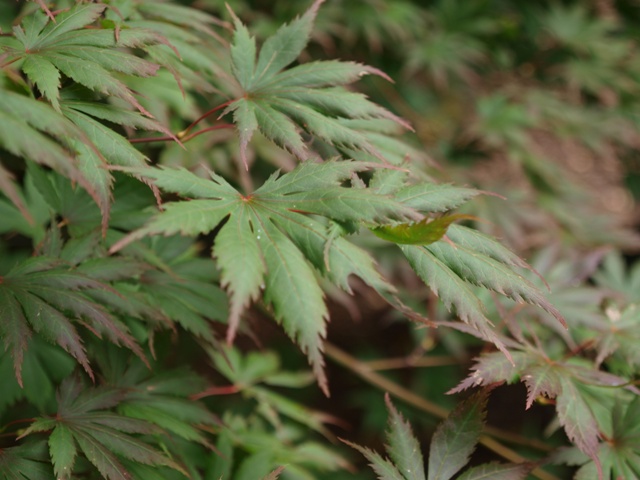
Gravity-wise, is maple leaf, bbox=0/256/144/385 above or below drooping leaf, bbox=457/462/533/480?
above

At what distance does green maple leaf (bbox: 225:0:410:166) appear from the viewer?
97 centimetres

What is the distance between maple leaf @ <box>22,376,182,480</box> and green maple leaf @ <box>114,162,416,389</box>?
0.99 ft

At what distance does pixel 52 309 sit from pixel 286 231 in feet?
1.18

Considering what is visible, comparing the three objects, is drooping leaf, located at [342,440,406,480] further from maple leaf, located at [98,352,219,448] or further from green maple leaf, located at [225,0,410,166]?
green maple leaf, located at [225,0,410,166]

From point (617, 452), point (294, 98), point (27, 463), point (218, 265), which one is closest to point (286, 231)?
point (218, 265)

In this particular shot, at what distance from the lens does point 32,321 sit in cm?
87

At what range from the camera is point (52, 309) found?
2.90 feet

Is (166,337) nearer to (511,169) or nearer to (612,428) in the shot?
(612,428)

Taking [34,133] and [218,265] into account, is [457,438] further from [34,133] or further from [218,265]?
[34,133]

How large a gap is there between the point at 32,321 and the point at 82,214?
31 cm

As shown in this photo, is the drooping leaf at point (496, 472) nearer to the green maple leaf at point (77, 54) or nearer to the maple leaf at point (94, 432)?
the maple leaf at point (94, 432)

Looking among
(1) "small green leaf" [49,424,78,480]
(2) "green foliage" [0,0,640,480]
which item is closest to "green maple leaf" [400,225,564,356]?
(2) "green foliage" [0,0,640,480]

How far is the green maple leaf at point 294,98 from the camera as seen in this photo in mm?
969

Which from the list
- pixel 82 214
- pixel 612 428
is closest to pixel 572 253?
pixel 612 428
